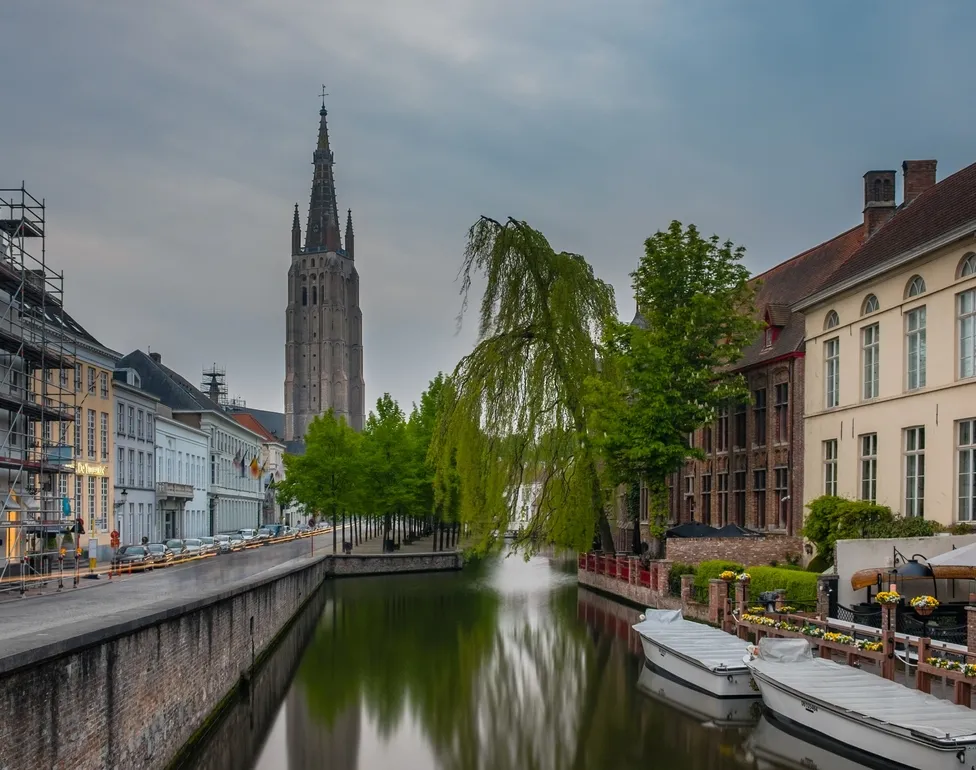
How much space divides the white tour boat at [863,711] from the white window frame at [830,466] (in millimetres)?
13545

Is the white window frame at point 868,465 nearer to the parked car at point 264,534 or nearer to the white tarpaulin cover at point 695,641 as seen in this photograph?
the white tarpaulin cover at point 695,641

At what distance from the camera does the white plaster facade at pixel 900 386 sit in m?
23.7

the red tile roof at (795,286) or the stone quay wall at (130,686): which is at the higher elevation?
the red tile roof at (795,286)

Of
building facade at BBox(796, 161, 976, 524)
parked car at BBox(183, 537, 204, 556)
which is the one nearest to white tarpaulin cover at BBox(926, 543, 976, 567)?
building facade at BBox(796, 161, 976, 524)

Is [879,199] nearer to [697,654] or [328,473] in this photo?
[697,654]

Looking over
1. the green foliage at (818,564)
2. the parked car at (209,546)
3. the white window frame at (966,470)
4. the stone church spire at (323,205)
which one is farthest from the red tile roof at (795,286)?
the stone church spire at (323,205)

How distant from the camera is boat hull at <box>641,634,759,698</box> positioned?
59.9ft

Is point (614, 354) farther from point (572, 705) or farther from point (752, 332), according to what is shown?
point (572, 705)

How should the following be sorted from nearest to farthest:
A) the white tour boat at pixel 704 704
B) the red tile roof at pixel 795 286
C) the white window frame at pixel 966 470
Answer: the white tour boat at pixel 704 704 < the white window frame at pixel 966 470 < the red tile roof at pixel 795 286

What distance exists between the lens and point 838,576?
906 inches

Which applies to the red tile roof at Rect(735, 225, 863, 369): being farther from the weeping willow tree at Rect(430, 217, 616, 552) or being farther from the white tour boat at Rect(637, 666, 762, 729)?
the white tour boat at Rect(637, 666, 762, 729)

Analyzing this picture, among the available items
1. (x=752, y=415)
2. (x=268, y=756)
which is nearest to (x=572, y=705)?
(x=268, y=756)

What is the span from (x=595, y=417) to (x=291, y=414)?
372 ft

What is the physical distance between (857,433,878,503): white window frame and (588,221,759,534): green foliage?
4974 mm
